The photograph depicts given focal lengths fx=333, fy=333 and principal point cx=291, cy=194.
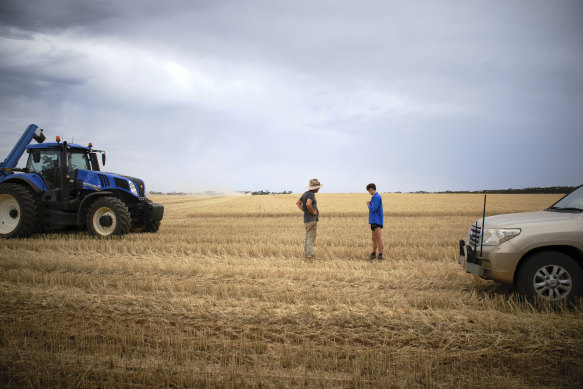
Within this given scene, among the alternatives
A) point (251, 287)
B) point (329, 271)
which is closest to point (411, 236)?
point (329, 271)

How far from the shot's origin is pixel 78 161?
11609mm

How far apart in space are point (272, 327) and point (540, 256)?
155 inches

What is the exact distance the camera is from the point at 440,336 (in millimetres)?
4016

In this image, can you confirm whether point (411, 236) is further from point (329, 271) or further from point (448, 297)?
point (448, 297)

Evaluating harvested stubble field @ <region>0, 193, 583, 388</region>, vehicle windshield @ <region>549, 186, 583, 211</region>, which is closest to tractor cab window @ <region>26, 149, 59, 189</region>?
harvested stubble field @ <region>0, 193, 583, 388</region>

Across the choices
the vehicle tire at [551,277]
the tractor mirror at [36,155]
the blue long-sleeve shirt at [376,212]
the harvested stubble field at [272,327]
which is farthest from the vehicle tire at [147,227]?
the vehicle tire at [551,277]

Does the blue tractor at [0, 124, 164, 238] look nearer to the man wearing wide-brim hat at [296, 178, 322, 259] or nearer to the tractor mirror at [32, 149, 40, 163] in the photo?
the tractor mirror at [32, 149, 40, 163]

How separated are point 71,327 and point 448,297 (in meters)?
5.39

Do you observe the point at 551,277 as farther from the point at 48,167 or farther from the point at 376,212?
the point at 48,167

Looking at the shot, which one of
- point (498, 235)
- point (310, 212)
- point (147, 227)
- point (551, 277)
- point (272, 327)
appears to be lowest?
point (272, 327)

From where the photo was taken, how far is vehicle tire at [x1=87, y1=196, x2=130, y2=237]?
10703mm

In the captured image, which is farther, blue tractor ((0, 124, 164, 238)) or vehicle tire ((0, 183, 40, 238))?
blue tractor ((0, 124, 164, 238))

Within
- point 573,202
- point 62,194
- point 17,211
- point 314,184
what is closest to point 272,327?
point 314,184

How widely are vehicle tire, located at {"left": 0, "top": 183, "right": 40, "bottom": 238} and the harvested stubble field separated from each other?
3500 mm
